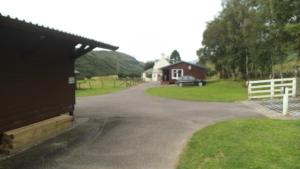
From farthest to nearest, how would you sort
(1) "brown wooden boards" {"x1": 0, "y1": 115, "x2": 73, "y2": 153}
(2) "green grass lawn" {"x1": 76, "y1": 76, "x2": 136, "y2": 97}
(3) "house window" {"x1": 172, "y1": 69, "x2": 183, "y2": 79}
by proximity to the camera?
(3) "house window" {"x1": 172, "y1": 69, "x2": 183, "y2": 79}
(2) "green grass lawn" {"x1": 76, "y1": 76, "x2": 136, "y2": 97}
(1) "brown wooden boards" {"x1": 0, "y1": 115, "x2": 73, "y2": 153}

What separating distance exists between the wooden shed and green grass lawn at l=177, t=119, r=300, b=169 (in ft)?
13.4

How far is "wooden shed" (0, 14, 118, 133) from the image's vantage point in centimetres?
750

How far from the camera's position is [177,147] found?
7773 mm

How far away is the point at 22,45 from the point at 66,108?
131 inches

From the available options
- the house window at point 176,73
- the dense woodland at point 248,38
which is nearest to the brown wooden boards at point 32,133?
the dense woodland at point 248,38

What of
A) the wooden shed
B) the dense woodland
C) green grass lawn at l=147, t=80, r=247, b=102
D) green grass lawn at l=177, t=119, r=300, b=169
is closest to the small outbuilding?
the dense woodland

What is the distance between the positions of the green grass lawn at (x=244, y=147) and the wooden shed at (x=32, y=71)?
160 inches

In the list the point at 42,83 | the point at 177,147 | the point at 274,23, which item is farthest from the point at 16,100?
the point at 274,23

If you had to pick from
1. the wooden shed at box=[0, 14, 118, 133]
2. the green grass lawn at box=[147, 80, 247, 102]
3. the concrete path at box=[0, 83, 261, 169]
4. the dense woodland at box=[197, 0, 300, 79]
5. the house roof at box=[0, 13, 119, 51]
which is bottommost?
the concrete path at box=[0, 83, 261, 169]

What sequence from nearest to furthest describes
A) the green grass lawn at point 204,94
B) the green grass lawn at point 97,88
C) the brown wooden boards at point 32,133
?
the brown wooden boards at point 32,133 → the green grass lawn at point 204,94 → the green grass lawn at point 97,88

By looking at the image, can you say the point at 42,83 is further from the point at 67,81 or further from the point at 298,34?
the point at 298,34

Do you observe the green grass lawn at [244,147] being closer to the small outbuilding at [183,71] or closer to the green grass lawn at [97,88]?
the green grass lawn at [97,88]

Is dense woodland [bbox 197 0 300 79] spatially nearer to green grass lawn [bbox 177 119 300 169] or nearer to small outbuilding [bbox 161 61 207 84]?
small outbuilding [bbox 161 61 207 84]

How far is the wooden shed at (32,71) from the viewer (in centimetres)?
750
